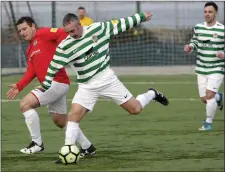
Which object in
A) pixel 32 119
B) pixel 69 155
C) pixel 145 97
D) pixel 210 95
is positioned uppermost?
pixel 145 97

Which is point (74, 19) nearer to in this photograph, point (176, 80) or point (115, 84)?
point (115, 84)

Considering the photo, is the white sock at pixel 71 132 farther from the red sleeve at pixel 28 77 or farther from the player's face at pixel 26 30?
the player's face at pixel 26 30

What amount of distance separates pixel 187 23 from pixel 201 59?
1668 centimetres

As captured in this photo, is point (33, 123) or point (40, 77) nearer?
point (33, 123)

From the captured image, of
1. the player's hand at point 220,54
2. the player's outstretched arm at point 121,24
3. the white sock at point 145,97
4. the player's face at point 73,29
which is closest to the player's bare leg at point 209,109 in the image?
the player's hand at point 220,54

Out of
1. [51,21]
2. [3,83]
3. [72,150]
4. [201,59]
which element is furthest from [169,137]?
[51,21]

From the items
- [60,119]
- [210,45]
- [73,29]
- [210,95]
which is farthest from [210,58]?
[73,29]

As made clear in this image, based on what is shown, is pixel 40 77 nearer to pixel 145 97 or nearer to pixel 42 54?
pixel 42 54

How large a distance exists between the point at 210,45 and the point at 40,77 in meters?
3.77

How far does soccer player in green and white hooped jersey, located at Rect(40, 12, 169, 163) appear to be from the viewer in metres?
9.90

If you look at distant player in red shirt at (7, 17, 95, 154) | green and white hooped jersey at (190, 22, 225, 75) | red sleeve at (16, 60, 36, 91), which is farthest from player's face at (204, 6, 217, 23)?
red sleeve at (16, 60, 36, 91)

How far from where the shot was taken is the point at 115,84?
10188 mm

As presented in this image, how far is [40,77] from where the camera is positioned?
10984mm

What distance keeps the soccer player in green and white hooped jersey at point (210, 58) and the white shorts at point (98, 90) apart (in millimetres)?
3466
